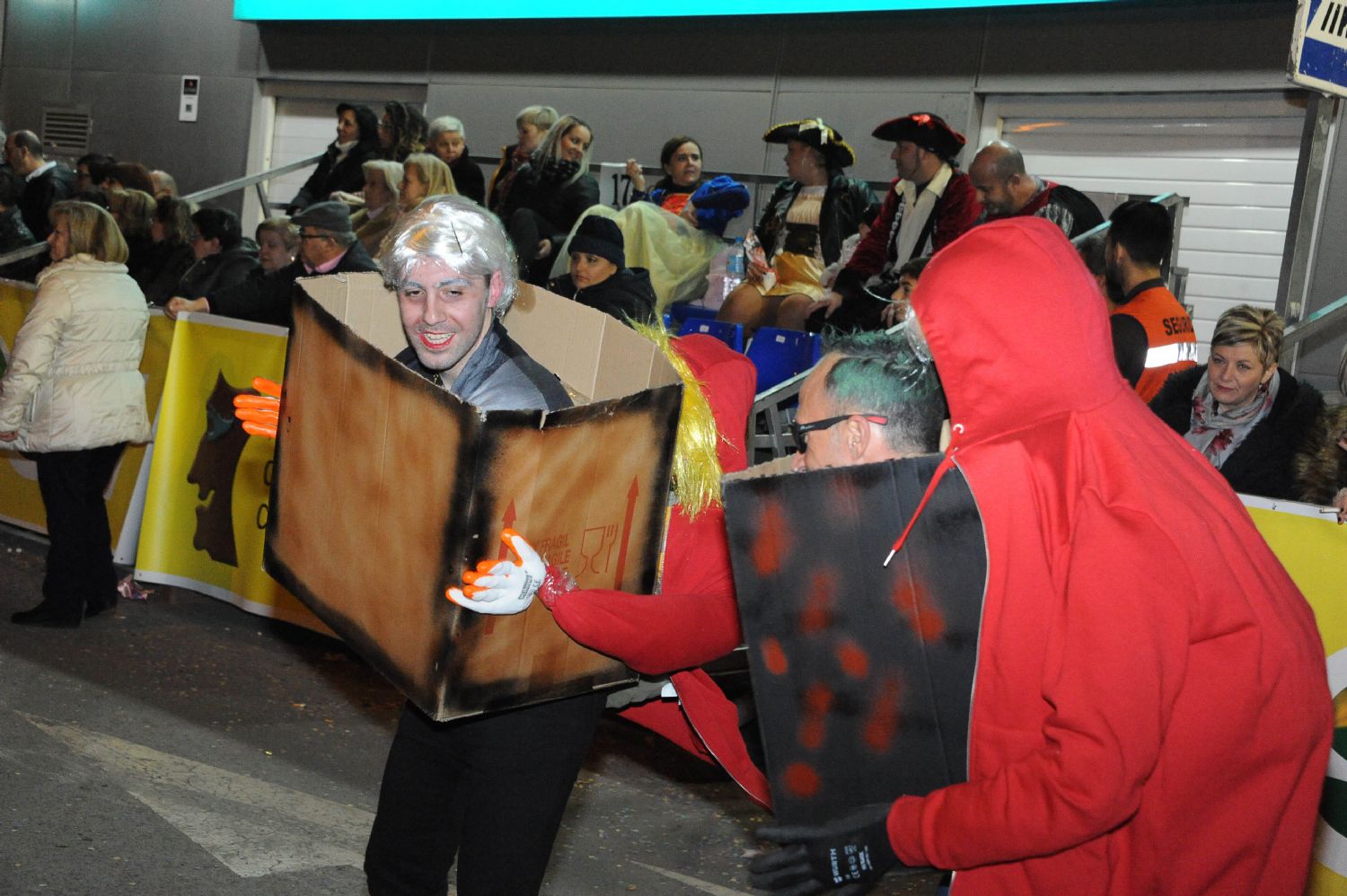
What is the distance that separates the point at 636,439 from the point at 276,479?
994 mm

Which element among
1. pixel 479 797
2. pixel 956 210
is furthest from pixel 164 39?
pixel 479 797

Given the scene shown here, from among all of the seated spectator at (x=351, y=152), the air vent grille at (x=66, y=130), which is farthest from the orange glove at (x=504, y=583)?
the air vent grille at (x=66, y=130)

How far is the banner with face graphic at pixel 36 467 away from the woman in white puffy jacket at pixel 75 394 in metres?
0.61

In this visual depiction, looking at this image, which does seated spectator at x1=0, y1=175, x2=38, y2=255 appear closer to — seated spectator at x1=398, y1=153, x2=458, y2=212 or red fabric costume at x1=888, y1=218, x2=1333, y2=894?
seated spectator at x1=398, y1=153, x2=458, y2=212

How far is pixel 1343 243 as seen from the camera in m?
8.50

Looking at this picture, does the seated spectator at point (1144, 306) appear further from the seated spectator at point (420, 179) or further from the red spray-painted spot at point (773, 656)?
the seated spectator at point (420, 179)

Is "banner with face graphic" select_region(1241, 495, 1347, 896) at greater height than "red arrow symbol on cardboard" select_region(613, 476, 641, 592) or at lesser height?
lesser

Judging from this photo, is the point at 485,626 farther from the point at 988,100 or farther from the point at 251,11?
the point at 251,11

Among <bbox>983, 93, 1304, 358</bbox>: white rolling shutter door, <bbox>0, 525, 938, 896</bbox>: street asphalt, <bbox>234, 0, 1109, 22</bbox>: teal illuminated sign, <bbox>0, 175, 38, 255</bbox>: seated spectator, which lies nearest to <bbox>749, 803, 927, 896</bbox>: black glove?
<bbox>0, 525, 938, 896</bbox>: street asphalt

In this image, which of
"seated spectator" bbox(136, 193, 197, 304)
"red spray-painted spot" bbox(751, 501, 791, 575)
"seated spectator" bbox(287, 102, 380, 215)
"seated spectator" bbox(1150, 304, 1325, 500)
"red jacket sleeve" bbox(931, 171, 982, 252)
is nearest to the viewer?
"red spray-painted spot" bbox(751, 501, 791, 575)

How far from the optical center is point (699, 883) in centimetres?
452

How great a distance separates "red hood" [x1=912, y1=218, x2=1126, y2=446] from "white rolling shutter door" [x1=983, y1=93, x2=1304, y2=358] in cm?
723

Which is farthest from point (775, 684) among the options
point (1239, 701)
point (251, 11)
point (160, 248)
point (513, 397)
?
point (251, 11)

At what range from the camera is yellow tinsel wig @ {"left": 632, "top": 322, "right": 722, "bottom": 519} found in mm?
2928
